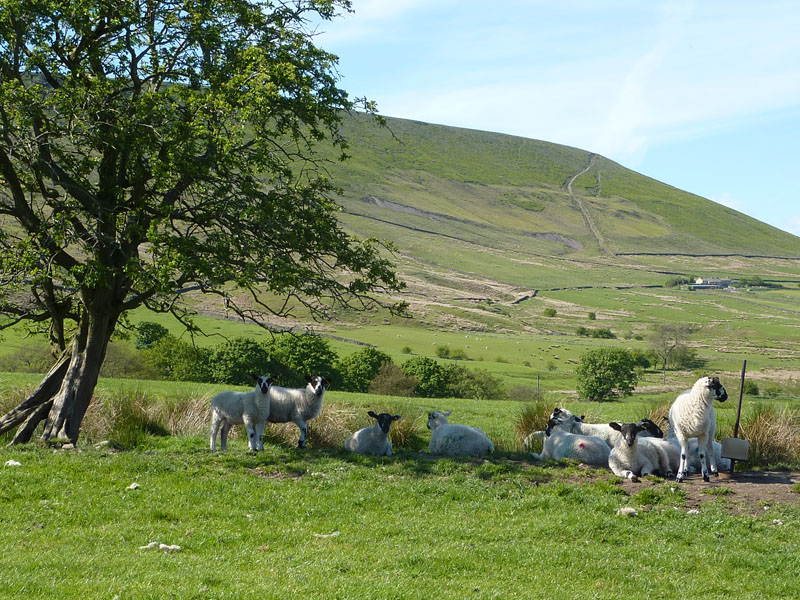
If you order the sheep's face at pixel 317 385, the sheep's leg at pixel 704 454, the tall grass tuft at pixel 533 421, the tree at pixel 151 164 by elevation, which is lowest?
the tall grass tuft at pixel 533 421

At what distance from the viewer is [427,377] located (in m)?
64.5

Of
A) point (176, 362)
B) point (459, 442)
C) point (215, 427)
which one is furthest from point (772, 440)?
point (176, 362)

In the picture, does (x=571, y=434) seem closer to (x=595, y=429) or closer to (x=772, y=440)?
(x=595, y=429)

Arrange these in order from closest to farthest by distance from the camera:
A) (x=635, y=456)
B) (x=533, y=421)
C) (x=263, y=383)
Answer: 1. (x=635, y=456)
2. (x=263, y=383)
3. (x=533, y=421)

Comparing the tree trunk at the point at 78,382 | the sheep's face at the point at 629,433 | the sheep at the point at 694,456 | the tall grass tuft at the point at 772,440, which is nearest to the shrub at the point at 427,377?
the tall grass tuft at the point at 772,440

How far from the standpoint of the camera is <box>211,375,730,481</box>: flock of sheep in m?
16.4

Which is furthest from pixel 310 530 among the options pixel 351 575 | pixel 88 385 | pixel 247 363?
pixel 247 363

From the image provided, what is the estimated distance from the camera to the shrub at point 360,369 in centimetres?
6281

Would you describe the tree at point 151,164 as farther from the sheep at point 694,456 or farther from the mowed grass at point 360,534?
the sheep at point 694,456

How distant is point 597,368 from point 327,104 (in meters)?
58.4

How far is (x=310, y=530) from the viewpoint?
1152 cm

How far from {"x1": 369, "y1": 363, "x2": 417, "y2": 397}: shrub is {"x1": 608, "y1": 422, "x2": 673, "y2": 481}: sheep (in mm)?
42429

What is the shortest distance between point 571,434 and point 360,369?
45898 millimetres

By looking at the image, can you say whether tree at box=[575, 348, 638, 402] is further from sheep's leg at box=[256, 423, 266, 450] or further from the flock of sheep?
sheep's leg at box=[256, 423, 266, 450]
